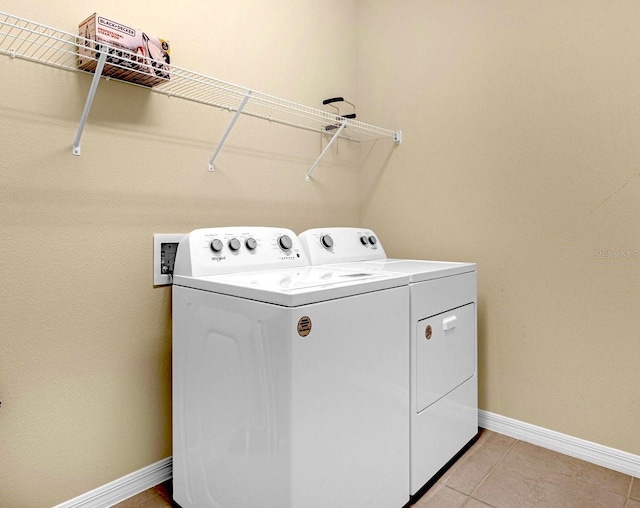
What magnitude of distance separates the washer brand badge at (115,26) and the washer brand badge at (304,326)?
1.02 m

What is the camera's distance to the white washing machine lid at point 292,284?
1064 mm

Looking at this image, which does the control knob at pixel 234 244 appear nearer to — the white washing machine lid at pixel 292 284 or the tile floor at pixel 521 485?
the white washing machine lid at pixel 292 284

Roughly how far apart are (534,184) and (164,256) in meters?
1.56

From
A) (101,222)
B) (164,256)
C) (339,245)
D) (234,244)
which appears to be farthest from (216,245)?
(339,245)

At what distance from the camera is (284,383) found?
1035 millimetres

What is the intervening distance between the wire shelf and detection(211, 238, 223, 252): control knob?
487 millimetres

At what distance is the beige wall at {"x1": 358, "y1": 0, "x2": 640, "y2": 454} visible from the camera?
1.61m

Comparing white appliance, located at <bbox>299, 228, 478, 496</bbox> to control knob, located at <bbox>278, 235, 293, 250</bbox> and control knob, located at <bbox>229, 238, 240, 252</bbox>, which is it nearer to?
control knob, located at <bbox>278, 235, 293, 250</bbox>

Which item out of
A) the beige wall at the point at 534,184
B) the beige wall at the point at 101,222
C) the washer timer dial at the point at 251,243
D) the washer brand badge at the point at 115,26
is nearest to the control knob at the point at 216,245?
the washer timer dial at the point at 251,243

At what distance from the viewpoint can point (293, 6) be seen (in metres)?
2.04

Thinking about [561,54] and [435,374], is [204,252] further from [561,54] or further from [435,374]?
[561,54]

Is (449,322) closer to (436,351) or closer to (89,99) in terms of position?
(436,351)

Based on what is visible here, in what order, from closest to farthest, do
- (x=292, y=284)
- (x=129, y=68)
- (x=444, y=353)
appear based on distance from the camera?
(x=292, y=284), (x=129, y=68), (x=444, y=353)

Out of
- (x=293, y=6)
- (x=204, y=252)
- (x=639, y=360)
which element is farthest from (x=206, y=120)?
(x=639, y=360)
